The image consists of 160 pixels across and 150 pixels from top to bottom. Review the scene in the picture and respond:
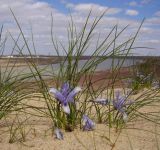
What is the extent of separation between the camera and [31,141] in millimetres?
2104

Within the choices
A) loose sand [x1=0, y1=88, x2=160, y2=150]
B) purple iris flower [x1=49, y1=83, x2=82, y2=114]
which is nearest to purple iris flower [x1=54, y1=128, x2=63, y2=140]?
loose sand [x1=0, y1=88, x2=160, y2=150]

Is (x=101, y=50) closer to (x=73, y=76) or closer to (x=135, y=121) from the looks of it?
(x=73, y=76)

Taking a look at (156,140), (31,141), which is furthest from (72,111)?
(156,140)

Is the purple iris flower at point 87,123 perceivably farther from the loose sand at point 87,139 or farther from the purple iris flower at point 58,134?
the purple iris flower at point 58,134

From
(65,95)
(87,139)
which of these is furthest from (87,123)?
(65,95)

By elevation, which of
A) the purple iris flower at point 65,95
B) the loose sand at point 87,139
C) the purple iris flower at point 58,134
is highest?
the purple iris flower at point 65,95

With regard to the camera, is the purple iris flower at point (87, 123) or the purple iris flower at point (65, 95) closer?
the purple iris flower at point (65, 95)

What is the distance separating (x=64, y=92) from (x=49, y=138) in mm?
272

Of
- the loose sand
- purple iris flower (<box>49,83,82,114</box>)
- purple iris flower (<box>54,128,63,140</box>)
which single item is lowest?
the loose sand

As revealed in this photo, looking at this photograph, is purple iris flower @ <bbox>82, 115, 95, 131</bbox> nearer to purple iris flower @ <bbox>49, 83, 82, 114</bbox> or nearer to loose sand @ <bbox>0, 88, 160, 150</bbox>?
loose sand @ <bbox>0, 88, 160, 150</bbox>

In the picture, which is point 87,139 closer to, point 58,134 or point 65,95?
point 58,134

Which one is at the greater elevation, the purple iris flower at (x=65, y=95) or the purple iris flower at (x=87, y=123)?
the purple iris flower at (x=65, y=95)

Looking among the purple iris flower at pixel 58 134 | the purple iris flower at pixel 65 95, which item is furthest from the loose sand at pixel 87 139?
the purple iris flower at pixel 65 95

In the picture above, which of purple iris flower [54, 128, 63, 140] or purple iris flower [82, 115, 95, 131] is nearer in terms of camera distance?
purple iris flower [54, 128, 63, 140]
